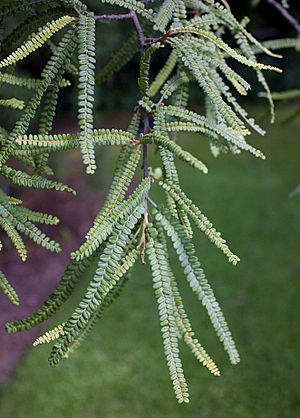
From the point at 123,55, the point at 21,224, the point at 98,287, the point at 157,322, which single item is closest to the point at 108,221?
the point at 98,287

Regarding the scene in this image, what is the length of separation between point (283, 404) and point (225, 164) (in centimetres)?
553

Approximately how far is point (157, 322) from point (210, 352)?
0.66 m

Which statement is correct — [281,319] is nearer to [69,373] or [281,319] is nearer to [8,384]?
[69,373]

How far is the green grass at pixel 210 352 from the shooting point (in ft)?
11.4

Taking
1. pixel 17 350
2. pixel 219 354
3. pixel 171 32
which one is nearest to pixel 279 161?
pixel 219 354

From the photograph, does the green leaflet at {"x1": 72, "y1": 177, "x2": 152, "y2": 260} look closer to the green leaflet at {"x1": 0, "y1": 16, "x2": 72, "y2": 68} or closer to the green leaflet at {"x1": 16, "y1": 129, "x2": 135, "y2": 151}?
the green leaflet at {"x1": 16, "y1": 129, "x2": 135, "y2": 151}

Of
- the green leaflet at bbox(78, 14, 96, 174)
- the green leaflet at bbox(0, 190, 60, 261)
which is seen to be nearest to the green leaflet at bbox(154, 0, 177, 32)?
the green leaflet at bbox(78, 14, 96, 174)

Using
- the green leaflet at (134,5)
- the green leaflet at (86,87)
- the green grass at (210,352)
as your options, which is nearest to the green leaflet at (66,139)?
the green leaflet at (86,87)

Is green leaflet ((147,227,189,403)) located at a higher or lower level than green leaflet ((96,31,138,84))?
lower

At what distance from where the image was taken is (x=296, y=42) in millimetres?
1590

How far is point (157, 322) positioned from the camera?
14.7 feet

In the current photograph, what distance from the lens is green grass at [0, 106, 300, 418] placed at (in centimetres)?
347

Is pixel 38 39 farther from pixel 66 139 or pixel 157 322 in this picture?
Answer: pixel 157 322

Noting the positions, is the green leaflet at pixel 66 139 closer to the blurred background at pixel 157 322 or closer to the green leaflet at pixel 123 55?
the green leaflet at pixel 123 55
